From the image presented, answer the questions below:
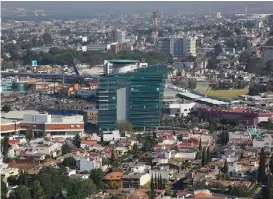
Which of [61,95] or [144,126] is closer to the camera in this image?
[144,126]

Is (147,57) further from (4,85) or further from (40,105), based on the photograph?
(40,105)

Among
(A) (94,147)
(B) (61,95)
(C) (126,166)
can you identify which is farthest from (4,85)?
(C) (126,166)

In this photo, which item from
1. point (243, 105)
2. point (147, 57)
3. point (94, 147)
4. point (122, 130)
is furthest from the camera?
point (147, 57)

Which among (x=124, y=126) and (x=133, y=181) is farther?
(x=124, y=126)

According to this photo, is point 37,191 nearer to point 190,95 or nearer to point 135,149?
point 135,149

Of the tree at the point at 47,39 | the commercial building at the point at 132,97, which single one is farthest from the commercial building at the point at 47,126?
the tree at the point at 47,39

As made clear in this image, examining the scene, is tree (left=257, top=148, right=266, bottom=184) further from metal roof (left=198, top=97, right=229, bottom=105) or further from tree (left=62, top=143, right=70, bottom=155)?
metal roof (left=198, top=97, right=229, bottom=105)

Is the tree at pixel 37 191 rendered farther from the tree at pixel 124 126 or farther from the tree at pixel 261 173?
the tree at pixel 124 126

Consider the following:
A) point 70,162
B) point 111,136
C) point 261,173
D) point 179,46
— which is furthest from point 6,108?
point 179,46
